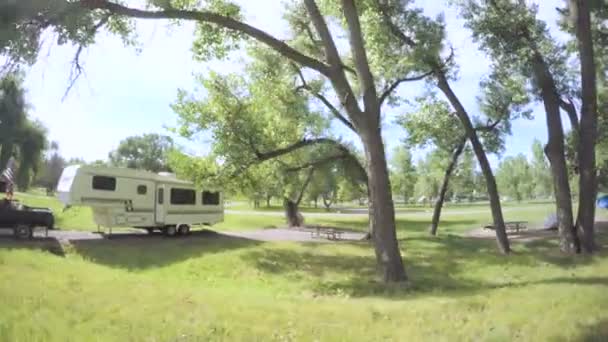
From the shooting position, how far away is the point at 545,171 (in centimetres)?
8475

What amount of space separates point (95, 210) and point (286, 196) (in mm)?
13631

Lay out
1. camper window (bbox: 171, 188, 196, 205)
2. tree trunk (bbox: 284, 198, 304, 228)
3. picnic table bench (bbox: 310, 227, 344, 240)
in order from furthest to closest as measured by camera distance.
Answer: tree trunk (bbox: 284, 198, 304, 228)
picnic table bench (bbox: 310, 227, 344, 240)
camper window (bbox: 171, 188, 196, 205)

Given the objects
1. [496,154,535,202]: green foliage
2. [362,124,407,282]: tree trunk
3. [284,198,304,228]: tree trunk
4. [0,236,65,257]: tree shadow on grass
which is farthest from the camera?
[496,154,535,202]: green foliage

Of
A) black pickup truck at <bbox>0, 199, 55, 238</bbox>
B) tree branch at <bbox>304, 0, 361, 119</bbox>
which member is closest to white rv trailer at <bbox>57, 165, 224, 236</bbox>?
black pickup truck at <bbox>0, 199, 55, 238</bbox>

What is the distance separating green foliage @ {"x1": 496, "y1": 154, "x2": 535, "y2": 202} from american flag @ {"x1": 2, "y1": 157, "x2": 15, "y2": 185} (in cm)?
7493

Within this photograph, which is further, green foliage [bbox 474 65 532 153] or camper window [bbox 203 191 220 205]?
camper window [bbox 203 191 220 205]

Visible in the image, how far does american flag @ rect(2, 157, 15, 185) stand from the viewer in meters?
40.9

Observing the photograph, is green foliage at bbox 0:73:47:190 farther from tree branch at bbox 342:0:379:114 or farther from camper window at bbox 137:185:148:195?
tree branch at bbox 342:0:379:114

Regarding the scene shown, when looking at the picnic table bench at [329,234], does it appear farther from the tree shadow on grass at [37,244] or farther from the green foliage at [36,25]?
the green foliage at [36,25]

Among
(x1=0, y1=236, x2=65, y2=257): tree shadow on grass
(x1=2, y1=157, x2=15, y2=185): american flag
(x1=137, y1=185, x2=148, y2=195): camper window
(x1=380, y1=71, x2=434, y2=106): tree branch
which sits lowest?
(x1=0, y1=236, x2=65, y2=257): tree shadow on grass

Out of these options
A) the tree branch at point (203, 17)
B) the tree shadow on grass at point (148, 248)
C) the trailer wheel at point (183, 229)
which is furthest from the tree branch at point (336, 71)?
the trailer wheel at point (183, 229)

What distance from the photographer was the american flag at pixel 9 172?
1610 inches

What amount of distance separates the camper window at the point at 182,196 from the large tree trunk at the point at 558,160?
17.4 m

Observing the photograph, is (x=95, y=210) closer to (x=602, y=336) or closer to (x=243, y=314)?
(x=243, y=314)
